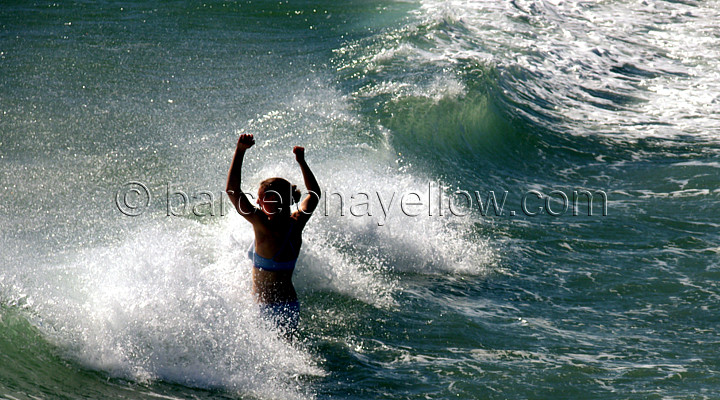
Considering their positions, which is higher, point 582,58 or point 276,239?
point 582,58

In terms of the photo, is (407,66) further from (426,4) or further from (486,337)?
(486,337)

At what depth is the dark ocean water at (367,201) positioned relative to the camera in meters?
5.33

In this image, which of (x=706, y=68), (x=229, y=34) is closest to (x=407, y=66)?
(x=229, y=34)

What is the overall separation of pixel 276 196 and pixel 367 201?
3.20 metres

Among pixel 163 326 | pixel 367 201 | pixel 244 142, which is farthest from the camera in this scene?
pixel 367 201

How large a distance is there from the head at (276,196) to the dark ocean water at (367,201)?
81 centimetres

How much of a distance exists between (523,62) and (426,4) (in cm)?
431

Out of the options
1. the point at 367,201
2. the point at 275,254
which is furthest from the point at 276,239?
the point at 367,201

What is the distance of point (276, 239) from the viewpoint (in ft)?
18.2

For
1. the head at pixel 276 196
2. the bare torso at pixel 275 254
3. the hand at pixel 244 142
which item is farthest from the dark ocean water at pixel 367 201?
the hand at pixel 244 142

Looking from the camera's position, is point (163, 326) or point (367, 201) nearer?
point (163, 326)

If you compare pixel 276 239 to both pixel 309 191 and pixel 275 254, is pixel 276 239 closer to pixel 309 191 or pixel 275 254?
pixel 275 254

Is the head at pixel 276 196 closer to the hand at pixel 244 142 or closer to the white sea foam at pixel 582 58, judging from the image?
the hand at pixel 244 142

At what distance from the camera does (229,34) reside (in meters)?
16.1
